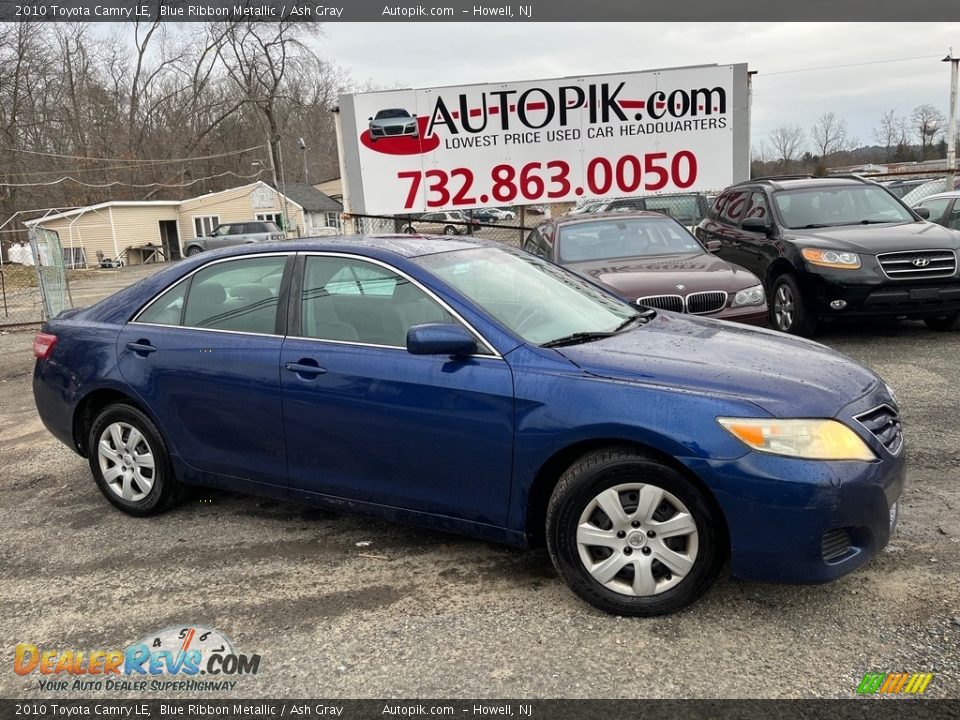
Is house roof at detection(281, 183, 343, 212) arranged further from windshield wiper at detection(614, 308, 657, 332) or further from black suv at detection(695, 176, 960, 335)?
windshield wiper at detection(614, 308, 657, 332)

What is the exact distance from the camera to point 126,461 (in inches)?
171

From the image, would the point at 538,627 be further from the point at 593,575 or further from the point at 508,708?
the point at 508,708

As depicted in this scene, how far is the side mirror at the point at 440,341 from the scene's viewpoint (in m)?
3.20

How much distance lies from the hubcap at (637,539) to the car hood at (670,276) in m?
3.79

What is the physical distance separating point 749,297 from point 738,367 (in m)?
3.91

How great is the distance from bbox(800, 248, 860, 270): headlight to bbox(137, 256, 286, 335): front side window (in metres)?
5.85

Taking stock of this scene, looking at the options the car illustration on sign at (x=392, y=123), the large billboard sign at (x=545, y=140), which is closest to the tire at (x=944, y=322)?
the large billboard sign at (x=545, y=140)

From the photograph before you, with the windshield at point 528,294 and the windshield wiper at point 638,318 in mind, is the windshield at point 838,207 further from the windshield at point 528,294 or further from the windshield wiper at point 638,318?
the windshield at point 528,294

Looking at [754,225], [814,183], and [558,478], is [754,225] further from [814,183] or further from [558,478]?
[558,478]

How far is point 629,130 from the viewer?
11539 mm

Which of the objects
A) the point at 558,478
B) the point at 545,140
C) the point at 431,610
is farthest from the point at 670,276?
the point at 545,140

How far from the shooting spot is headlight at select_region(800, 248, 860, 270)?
749cm

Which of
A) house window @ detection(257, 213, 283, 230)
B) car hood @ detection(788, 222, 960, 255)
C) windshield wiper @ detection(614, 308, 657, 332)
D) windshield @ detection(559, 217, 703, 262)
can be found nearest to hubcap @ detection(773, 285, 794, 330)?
car hood @ detection(788, 222, 960, 255)

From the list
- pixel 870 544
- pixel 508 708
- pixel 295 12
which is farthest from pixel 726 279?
pixel 295 12
